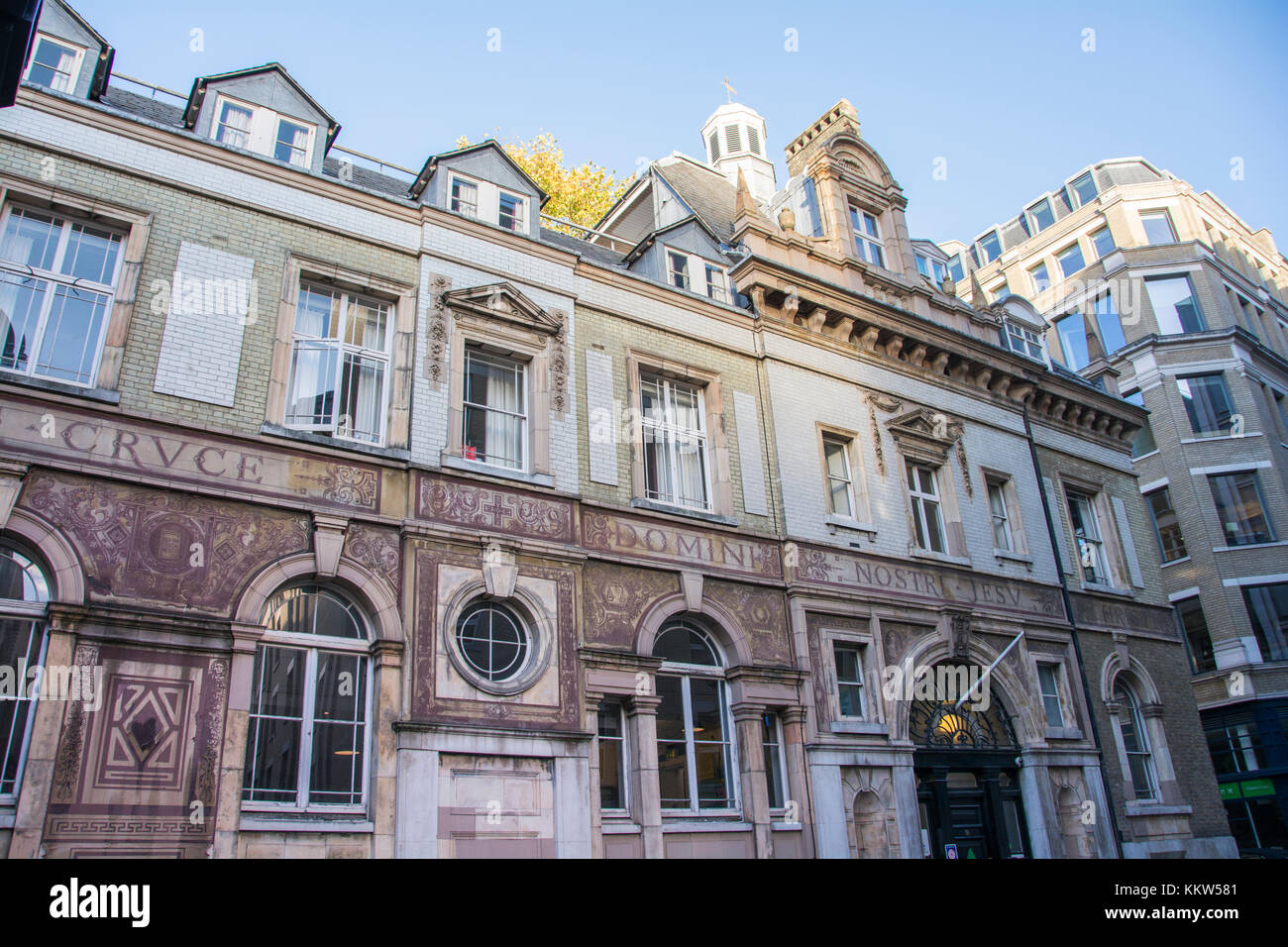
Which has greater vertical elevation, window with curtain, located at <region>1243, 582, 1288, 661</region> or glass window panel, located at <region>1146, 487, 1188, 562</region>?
glass window panel, located at <region>1146, 487, 1188, 562</region>

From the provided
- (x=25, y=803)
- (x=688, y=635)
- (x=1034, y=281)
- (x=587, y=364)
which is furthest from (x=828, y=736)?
(x=1034, y=281)

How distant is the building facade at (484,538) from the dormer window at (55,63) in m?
0.08

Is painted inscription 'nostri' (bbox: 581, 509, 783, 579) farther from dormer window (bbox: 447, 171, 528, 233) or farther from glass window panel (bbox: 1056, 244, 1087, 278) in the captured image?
glass window panel (bbox: 1056, 244, 1087, 278)

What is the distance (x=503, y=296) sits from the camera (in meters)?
14.8

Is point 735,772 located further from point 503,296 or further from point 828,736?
point 503,296

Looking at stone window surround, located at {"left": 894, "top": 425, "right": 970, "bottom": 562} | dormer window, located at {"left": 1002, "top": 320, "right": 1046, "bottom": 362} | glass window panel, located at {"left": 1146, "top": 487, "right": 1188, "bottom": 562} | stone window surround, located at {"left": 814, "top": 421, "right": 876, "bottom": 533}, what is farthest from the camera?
glass window panel, located at {"left": 1146, "top": 487, "right": 1188, "bottom": 562}

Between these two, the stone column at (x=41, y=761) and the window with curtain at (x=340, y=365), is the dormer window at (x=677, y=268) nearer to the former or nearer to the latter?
the window with curtain at (x=340, y=365)

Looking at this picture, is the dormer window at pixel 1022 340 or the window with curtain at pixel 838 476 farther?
the dormer window at pixel 1022 340

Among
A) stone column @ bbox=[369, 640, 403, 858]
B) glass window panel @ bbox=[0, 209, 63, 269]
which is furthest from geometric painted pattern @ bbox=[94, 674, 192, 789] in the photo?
glass window panel @ bbox=[0, 209, 63, 269]

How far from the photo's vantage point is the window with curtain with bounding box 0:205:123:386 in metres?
11.3

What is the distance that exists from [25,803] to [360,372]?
6.64m

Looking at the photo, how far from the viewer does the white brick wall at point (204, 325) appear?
11.8 metres

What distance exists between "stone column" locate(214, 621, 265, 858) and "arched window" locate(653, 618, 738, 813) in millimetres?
5697

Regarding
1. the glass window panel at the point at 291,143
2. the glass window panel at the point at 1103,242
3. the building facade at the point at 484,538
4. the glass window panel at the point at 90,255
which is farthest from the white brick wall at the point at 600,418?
the glass window panel at the point at 1103,242
